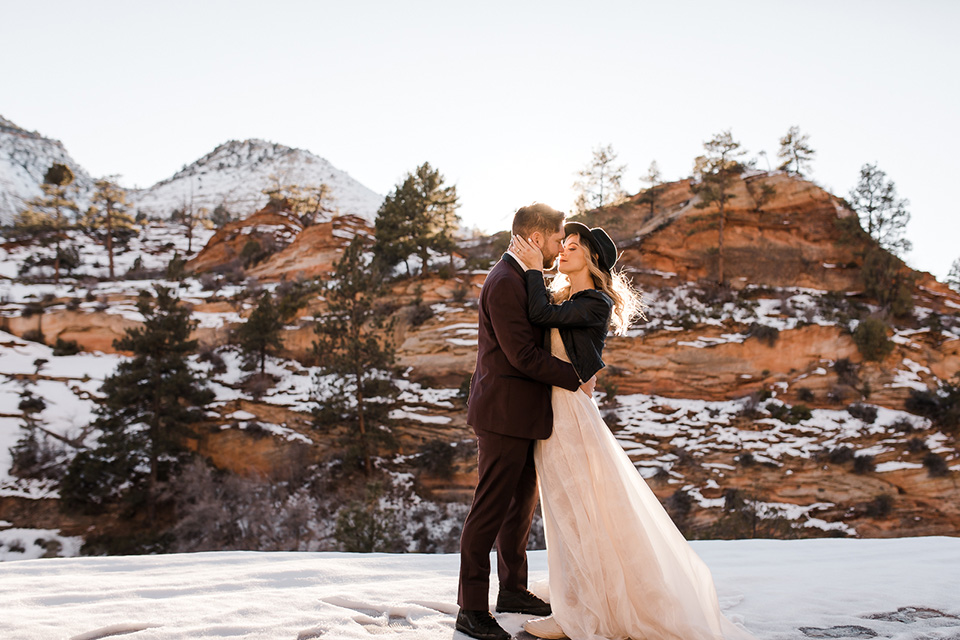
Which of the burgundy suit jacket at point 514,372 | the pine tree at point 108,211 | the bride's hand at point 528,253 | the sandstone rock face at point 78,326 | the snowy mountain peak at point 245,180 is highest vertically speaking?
the snowy mountain peak at point 245,180

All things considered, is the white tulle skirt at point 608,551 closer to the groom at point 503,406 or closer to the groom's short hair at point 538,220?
the groom at point 503,406

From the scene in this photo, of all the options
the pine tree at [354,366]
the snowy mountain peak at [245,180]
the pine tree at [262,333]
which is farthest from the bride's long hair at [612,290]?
the snowy mountain peak at [245,180]

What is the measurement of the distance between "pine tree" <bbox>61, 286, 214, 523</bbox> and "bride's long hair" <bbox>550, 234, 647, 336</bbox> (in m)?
17.9

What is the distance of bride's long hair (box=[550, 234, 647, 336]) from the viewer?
290 centimetres

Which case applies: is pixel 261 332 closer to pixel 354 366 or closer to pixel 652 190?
pixel 354 366

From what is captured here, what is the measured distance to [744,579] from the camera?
3.58m

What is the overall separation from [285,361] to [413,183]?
10656mm

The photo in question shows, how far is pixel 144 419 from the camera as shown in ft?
59.1

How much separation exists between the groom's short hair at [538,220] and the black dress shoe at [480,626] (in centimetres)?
182

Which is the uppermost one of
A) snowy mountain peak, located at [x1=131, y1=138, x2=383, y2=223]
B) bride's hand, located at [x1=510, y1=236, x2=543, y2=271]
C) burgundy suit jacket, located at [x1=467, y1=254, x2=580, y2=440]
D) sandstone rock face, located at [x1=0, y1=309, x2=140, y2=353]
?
snowy mountain peak, located at [x1=131, y1=138, x2=383, y2=223]

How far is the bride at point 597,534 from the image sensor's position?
2.43 meters

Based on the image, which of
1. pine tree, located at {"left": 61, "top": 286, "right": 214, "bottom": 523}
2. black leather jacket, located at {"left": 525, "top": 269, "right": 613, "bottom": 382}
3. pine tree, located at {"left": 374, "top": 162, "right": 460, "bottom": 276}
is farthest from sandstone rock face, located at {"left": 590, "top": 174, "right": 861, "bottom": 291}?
black leather jacket, located at {"left": 525, "top": 269, "right": 613, "bottom": 382}

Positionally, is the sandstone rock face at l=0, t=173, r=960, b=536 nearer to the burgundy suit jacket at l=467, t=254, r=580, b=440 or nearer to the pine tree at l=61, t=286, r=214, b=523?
the pine tree at l=61, t=286, r=214, b=523

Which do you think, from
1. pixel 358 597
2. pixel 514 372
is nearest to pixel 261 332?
pixel 358 597
